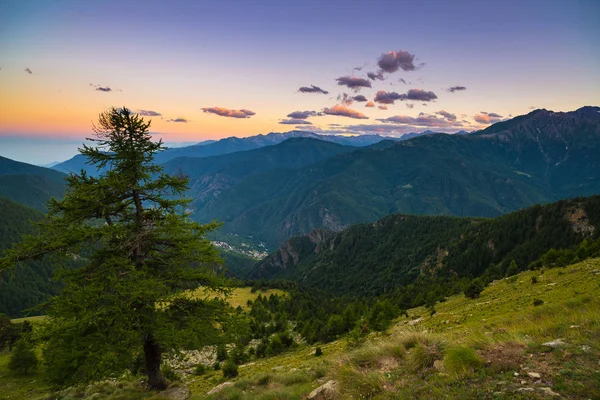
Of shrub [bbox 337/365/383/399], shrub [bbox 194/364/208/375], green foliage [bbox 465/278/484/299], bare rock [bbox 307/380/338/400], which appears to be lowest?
shrub [bbox 194/364/208/375]

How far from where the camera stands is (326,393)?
9.44m

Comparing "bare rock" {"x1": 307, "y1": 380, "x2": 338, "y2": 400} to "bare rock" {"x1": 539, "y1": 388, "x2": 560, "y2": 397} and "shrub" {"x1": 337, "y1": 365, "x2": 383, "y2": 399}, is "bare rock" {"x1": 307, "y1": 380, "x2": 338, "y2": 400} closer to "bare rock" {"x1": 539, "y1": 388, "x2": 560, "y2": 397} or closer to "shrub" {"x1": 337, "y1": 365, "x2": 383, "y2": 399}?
"shrub" {"x1": 337, "y1": 365, "x2": 383, "y2": 399}

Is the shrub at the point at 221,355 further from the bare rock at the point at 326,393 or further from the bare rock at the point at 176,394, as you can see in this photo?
the bare rock at the point at 326,393

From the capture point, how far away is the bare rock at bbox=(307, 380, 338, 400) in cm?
919

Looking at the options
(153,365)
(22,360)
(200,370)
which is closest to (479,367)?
(153,365)

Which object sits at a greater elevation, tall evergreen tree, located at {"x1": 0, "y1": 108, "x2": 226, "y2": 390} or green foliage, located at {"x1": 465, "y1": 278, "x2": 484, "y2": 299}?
tall evergreen tree, located at {"x1": 0, "y1": 108, "x2": 226, "y2": 390}

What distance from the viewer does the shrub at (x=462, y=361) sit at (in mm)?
8305

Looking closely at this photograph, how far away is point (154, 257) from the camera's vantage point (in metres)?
15.3

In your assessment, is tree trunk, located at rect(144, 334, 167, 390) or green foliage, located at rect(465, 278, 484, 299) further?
green foliage, located at rect(465, 278, 484, 299)

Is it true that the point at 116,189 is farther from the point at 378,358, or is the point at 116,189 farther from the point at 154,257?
the point at 378,358

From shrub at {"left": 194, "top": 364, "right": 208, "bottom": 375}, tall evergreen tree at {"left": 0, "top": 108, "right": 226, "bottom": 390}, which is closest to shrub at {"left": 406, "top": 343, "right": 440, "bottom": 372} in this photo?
tall evergreen tree at {"left": 0, "top": 108, "right": 226, "bottom": 390}

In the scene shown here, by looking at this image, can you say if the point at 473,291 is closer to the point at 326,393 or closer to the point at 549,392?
the point at 326,393

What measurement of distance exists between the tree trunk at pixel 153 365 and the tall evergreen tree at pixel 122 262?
49mm

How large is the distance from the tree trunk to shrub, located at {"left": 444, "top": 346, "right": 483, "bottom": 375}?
1381 cm
